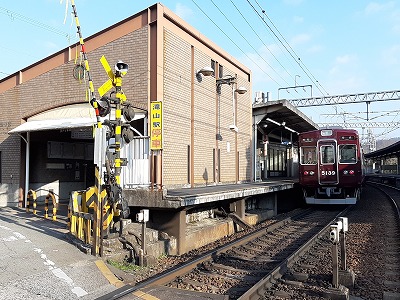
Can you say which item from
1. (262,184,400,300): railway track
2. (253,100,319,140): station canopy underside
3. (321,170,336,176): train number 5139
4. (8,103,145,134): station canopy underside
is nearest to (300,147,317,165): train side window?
(321,170,336,176): train number 5139

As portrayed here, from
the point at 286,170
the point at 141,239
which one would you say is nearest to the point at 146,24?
the point at 141,239

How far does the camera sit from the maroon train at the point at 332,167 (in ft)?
58.6

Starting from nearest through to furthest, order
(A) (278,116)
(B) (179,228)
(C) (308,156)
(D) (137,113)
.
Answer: (B) (179,228), (D) (137,113), (C) (308,156), (A) (278,116)

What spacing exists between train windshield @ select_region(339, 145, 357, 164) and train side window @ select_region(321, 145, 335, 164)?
1.16 feet

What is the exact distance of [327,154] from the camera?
18.3 meters

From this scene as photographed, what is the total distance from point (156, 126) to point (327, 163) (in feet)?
33.9

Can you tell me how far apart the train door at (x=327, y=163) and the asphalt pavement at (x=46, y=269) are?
12.5 m

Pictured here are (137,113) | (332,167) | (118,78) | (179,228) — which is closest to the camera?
(118,78)

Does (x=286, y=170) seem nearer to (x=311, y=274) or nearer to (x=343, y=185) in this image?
(x=343, y=185)

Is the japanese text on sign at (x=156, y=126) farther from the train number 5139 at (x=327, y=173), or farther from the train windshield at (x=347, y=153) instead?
the train windshield at (x=347, y=153)

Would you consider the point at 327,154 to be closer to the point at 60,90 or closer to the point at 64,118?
the point at 64,118

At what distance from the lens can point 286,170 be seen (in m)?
36.7

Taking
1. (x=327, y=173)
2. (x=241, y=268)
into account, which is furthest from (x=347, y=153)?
(x=241, y=268)

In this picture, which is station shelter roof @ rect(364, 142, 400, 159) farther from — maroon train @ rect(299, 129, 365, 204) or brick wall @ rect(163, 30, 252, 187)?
brick wall @ rect(163, 30, 252, 187)
